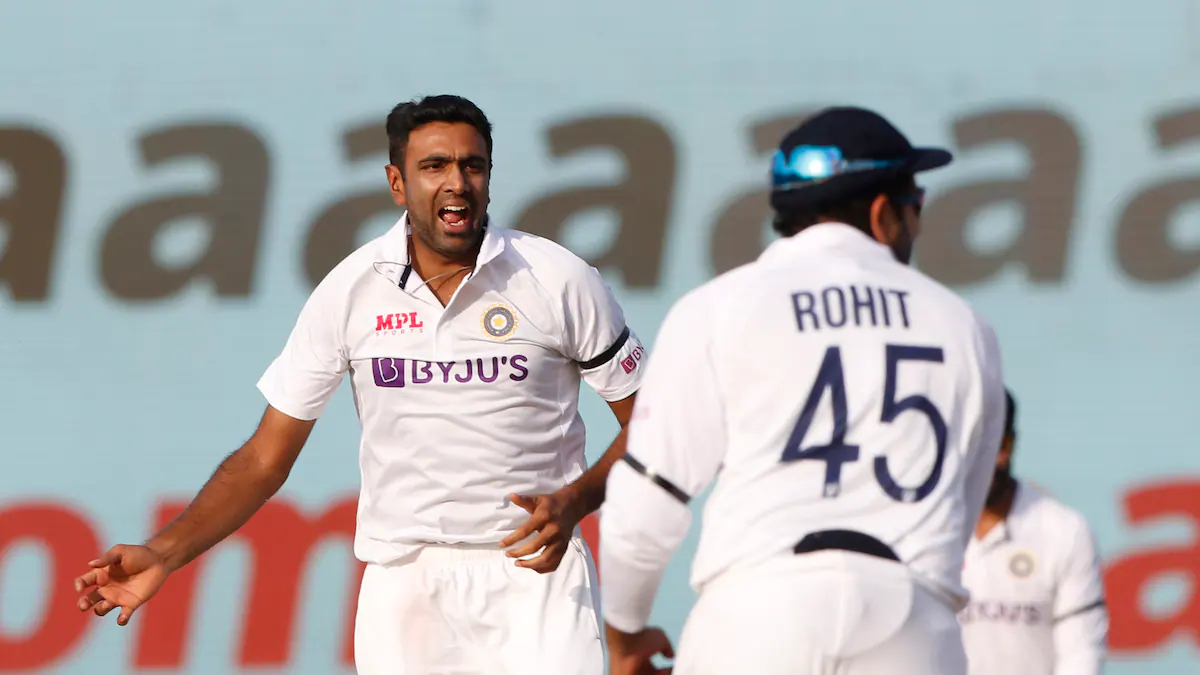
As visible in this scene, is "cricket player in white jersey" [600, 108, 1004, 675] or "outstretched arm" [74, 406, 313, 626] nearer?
"cricket player in white jersey" [600, 108, 1004, 675]

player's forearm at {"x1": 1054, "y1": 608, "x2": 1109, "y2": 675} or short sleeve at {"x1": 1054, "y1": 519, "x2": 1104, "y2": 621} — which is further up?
short sleeve at {"x1": 1054, "y1": 519, "x2": 1104, "y2": 621}

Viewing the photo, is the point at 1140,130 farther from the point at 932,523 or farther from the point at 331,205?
the point at 932,523

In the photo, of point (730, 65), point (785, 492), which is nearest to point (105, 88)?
point (730, 65)

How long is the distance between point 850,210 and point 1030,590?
2.91 metres

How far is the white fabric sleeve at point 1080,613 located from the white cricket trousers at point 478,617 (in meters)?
1.69

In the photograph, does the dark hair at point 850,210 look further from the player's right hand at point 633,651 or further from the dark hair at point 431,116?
the dark hair at point 431,116

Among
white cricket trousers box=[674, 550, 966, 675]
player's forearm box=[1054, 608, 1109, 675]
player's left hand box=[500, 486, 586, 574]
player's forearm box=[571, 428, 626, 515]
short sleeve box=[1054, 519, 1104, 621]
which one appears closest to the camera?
white cricket trousers box=[674, 550, 966, 675]

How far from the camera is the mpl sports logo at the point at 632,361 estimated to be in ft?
14.9

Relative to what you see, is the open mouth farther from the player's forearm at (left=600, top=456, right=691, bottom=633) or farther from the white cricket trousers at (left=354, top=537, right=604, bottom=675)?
the player's forearm at (left=600, top=456, right=691, bottom=633)

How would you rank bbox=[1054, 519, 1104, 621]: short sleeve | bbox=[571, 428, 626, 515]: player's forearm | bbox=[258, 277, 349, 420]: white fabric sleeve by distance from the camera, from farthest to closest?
bbox=[1054, 519, 1104, 621]: short sleeve < bbox=[258, 277, 349, 420]: white fabric sleeve < bbox=[571, 428, 626, 515]: player's forearm

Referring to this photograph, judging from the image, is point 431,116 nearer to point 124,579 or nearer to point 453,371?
point 453,371

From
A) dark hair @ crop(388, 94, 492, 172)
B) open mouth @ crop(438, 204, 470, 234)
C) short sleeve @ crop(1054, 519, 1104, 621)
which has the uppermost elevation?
dark hair @ crop(388, 94, 492, 172)

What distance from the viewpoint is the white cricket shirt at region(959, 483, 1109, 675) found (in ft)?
18.1

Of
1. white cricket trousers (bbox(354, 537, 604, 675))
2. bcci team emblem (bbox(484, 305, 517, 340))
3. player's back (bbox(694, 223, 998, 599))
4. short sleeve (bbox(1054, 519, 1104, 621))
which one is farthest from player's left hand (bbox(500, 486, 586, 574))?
short sleeve (bbox(1054, 519, 1104, 621))
